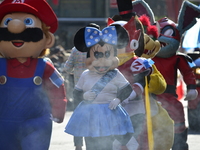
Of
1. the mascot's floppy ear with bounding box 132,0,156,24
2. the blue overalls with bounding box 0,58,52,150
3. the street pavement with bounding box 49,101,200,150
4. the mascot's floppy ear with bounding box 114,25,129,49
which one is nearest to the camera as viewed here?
the blue overalls with bounding box 0,58,52,150

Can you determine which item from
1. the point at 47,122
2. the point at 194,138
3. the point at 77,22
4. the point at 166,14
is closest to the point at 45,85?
the point at 47,122

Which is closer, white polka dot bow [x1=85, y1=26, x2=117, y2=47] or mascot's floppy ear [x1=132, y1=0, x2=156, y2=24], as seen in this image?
white polka dot bow [x1=85, y1=26, x2=117, y2=47]

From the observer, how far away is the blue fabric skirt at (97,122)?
5664 millimetres

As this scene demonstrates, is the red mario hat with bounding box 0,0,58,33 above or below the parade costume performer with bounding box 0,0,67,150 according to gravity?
above

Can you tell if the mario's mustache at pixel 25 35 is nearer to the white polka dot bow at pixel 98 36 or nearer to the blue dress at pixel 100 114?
the white polka dot bow at pixel 98 36

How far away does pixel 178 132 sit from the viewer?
752cm

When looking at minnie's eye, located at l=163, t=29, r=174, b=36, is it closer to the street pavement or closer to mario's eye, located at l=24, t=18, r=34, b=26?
the street pavement

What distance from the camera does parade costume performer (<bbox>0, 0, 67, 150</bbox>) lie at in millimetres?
5594

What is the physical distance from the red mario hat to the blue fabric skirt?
91 centimetres

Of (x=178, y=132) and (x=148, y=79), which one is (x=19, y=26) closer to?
(x=148, y=79)

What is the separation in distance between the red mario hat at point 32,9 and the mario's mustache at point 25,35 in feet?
0.52

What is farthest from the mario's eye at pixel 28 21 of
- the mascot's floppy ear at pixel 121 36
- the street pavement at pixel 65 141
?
the street pavement at pixel 65 141

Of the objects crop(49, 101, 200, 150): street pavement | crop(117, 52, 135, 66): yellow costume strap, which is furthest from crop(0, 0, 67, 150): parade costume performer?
crop(49, 101, 200, 150): street pavement

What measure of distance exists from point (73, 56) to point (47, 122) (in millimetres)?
A: 2449
